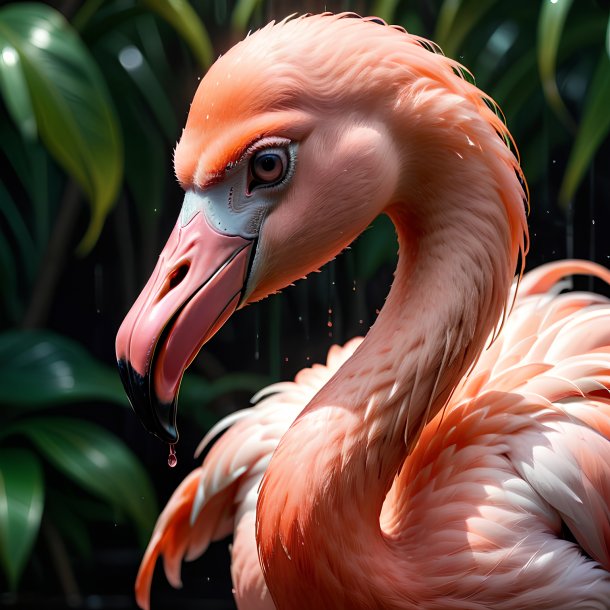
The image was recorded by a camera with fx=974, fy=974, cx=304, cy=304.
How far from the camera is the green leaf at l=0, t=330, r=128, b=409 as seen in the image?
295 cm

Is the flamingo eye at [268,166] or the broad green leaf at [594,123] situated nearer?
Result: the flamingo eye at [268,166]

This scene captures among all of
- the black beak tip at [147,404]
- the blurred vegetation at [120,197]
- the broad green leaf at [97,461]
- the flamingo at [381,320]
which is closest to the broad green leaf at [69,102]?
the blurred vegetation at [120,197]

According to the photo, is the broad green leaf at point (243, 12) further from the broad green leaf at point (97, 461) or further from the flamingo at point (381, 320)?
the flamingo at point (381, 320)

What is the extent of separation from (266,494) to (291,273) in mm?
315

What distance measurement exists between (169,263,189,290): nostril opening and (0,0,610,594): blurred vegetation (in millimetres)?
1567

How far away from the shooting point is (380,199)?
1.35m

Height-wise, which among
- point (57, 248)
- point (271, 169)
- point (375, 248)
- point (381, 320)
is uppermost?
point (271, 169)

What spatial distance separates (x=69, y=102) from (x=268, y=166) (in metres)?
1.68

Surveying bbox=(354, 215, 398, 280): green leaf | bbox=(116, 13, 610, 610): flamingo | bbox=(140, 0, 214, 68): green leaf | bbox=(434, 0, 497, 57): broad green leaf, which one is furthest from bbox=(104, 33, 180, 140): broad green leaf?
bbox=(116, 13, 610, 610): flamingo

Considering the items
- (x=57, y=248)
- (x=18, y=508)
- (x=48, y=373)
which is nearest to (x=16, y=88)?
(x=57, y=248)

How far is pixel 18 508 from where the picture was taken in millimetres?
2686

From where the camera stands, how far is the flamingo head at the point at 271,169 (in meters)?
1.25

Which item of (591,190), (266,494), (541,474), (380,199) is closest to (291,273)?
(380,199)

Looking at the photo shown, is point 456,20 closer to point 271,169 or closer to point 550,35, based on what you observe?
point 550,35
